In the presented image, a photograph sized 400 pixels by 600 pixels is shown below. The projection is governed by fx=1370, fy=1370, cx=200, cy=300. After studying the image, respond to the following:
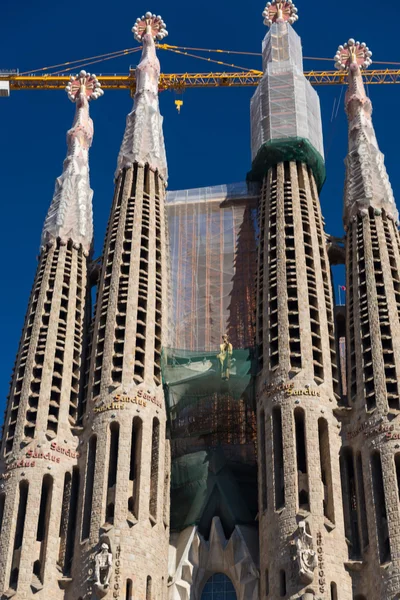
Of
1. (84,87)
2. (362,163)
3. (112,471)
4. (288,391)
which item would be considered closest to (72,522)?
(112,471)

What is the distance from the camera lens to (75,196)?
63469 millimetres

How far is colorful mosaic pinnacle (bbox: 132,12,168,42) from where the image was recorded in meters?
72.9

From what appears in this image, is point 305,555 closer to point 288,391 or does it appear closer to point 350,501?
point 350,501

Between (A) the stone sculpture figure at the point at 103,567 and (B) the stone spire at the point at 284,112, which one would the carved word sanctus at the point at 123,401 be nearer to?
(A) the stone sculpture figure at the point at 103,567

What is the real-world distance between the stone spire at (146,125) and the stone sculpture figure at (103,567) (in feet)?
70.9

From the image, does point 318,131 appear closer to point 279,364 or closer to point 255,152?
point 255,152

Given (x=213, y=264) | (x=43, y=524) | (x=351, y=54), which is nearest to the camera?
(x=43, y=524)

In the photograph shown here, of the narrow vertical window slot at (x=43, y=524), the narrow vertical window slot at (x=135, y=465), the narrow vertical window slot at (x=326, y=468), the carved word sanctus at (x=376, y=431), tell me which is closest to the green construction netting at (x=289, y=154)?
the narrow vertical window slot at (x=326, y=468)

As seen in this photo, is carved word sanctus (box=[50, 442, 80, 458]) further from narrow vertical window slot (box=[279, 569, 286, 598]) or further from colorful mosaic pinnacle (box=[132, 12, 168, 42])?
colorful mosaic pinnacle (box=[132, 12, 168, 42])

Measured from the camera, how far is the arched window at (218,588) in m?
53.0

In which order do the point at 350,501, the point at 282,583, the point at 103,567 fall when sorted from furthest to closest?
1. the point at 350,501
2. the point at 103,567
3. the point at 282,583

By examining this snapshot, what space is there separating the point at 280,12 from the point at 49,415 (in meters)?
28.7

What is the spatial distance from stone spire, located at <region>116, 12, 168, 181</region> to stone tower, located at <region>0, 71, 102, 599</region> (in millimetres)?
2861

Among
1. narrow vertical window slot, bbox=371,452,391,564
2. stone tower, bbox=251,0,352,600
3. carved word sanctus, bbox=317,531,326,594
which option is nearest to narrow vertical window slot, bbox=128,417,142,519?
stone tower, bbox=251,0,352,600
